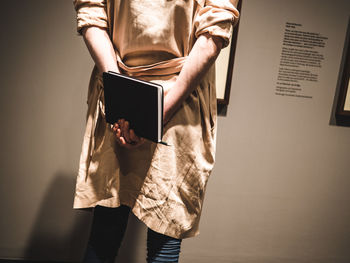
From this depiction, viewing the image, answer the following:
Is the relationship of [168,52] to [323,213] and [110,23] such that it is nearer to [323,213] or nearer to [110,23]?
[110,23]

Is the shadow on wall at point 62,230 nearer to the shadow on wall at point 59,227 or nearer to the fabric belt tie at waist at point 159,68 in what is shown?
the shadow on wall at point 59,227

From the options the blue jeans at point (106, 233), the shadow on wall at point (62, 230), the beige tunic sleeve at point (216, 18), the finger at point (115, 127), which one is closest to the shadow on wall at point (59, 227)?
the shadow on wall at point (62, 230)

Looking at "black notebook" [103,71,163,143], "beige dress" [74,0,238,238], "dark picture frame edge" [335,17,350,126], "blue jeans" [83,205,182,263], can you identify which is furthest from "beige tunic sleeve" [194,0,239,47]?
"dark picture frame edge" [335,17,350,126]

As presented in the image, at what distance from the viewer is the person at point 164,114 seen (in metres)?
0.59

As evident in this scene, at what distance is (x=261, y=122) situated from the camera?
1223mm

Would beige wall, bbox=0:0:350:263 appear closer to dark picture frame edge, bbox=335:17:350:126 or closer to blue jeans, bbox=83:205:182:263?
dark picture frame edge, bbox=335:17:350:126

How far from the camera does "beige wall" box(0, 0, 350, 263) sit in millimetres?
1106

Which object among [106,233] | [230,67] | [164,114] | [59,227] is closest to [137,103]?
[164,114]

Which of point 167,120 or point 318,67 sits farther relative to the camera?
point 318,67

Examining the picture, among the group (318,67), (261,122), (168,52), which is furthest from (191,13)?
(318,67)

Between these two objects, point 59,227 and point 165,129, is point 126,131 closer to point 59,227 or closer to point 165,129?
point 165,129

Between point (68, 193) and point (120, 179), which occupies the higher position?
point (120, 179)

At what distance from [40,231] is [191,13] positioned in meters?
1.21

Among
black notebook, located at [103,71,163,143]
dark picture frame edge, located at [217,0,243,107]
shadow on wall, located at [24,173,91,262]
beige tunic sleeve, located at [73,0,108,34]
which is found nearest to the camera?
black notebook, located at [103,71,163,143]
